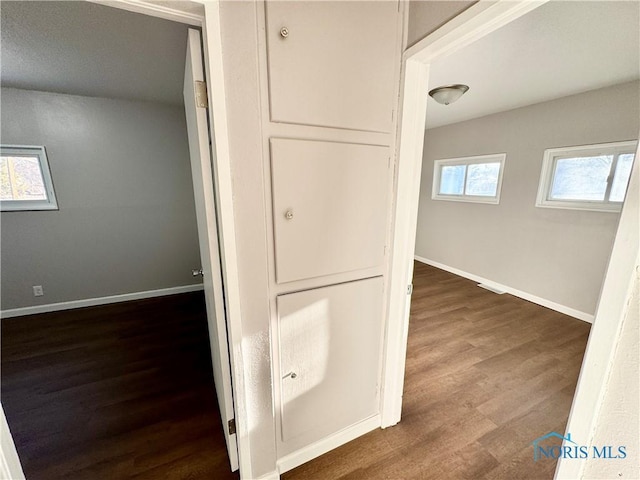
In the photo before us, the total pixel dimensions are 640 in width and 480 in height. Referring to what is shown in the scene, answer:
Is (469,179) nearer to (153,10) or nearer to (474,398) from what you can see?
(474,398)

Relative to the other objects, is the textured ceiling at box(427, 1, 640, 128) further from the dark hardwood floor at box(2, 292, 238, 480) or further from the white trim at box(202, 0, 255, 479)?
the dark hardwood floor at box(2, 292, 238, 480)

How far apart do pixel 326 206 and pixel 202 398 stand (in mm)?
1651

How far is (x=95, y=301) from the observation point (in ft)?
10.4

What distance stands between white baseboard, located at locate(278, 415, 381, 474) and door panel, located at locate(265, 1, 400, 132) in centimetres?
163

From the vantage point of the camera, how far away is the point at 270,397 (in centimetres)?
121

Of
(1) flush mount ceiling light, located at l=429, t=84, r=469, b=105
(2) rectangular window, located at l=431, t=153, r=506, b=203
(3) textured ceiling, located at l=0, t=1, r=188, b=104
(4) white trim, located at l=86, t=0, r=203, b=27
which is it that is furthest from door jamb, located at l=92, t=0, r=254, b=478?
(2) rectangular window, located at l=431, t=153, r=506, b=203

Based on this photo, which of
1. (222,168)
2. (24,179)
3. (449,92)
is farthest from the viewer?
(24,179)

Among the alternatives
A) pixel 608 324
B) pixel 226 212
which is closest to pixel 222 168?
pixel 226 212

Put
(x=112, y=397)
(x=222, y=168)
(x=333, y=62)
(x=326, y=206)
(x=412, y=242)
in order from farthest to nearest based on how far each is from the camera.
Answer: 1. (x=112, y=397)
2. (x=412, y=242)
3. (x=326, y=206)
4. (x=333, y=62)
5. (x=222, y=168)

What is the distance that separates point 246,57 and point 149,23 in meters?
1.20

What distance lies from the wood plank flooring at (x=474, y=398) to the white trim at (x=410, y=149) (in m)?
0.22

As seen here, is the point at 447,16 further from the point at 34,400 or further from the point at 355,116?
the point at 34,400

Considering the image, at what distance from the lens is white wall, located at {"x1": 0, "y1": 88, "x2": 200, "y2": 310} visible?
2.74m

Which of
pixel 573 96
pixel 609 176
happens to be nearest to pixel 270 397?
pixel 609 176
